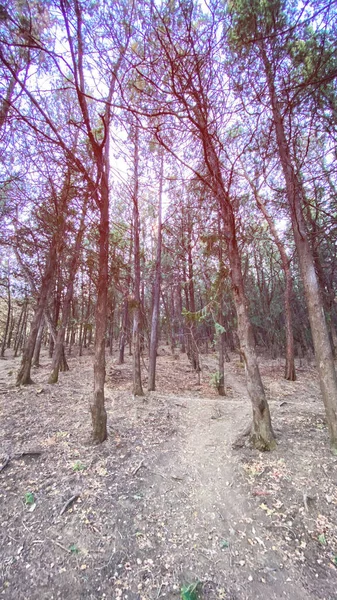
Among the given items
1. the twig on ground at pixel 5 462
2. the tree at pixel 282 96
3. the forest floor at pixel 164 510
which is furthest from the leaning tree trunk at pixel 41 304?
the tree at pixel 282 96

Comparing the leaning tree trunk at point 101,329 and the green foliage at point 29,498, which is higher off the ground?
the leaning tree trunk at point 101,329

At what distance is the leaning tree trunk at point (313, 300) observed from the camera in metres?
3.56

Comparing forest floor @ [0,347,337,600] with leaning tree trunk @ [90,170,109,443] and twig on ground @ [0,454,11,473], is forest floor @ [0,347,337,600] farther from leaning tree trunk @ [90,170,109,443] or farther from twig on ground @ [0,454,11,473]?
leaning tree trunk @ [90,170,109,443]

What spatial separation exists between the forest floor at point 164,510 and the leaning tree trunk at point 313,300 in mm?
691

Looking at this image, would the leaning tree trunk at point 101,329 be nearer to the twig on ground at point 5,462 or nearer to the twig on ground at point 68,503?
the twig on ground at point 68,503

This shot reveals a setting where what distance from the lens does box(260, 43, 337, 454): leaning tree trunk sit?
3564mm

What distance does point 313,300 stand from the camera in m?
3.96

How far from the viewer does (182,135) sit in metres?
4.16

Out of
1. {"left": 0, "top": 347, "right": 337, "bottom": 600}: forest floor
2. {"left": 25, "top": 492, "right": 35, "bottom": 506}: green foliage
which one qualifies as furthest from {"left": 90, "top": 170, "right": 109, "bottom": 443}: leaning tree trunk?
{"left": 25, "top": 492, "right": 35, "bottom": 506}: green foliage

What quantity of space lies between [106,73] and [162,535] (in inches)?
239

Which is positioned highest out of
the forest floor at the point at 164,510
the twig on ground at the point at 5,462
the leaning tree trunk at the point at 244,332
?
the leaning tree trunk at the point at 244,332

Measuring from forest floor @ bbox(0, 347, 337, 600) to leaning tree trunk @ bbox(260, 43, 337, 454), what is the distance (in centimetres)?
69

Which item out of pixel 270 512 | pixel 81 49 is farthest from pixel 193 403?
pixel 81 49

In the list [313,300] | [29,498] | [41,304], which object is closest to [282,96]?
[313,300]
